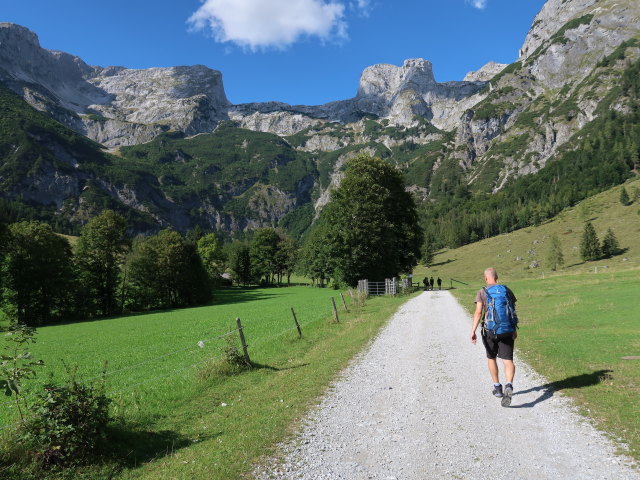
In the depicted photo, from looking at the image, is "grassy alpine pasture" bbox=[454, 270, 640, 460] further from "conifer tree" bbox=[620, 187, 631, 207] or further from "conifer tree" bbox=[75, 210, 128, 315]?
"conifer tree" bbox=[620, 187, 631, 207]

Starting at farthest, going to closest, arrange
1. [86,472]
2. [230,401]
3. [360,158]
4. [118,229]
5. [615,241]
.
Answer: [615,241] < [118,229] < [360,158] < [230,401] < [86,472]

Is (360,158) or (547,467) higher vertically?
(360,158)

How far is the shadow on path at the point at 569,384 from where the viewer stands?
9.14m

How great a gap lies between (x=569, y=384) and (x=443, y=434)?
509 centimetres

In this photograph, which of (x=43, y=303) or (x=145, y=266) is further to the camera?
(x=145, y=266)

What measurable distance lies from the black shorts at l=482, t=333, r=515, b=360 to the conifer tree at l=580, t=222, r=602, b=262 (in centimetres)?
12924

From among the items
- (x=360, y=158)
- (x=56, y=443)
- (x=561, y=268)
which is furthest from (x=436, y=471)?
(x=561, y=268)

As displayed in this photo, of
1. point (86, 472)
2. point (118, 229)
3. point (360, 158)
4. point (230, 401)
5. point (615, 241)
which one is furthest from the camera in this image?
point (615, 241)

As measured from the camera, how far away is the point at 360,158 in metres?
46.9

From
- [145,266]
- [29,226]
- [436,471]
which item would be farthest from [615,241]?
[29,226]

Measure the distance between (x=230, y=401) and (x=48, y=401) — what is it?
4.79 m

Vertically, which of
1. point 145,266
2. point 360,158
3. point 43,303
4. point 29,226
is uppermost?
point 360,158

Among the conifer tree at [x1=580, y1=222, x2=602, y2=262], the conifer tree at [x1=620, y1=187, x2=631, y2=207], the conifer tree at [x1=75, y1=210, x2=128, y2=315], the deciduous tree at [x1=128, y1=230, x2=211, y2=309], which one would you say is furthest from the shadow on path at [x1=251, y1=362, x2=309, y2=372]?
the conifer tree at [x1=620, y1=187, x2=631, y2=207]

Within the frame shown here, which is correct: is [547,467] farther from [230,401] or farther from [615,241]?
[615,241]
